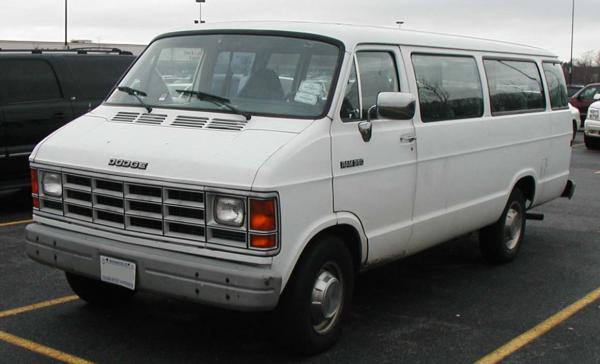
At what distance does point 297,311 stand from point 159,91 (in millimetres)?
1913

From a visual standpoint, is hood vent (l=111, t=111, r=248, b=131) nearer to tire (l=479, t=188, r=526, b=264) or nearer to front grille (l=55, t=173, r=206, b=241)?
front grille (l=55, t=173, r=206, b=241)

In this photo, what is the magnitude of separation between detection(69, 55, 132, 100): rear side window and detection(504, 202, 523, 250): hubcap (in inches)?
225

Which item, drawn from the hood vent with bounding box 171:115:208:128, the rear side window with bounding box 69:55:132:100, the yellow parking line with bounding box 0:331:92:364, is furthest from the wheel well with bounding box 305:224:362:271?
the rear side window with bounding box 69:55:132:100

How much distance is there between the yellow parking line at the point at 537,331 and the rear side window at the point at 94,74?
6.75m

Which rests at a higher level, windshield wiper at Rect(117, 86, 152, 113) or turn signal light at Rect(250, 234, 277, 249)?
windshield wiper at Rect(117, 86, 152, 113)

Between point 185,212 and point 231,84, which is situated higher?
point 231,84

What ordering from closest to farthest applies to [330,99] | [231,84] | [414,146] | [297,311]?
[297,311], [330,99], [231,84], [414,146]

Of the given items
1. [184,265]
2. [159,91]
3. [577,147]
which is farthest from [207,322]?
[577,147]

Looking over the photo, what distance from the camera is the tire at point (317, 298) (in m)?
4.40

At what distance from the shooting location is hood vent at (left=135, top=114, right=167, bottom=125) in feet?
16.0

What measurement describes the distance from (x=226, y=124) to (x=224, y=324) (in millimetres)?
1503

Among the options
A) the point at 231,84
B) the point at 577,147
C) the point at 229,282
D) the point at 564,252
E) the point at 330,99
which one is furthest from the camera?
the point at 577,147

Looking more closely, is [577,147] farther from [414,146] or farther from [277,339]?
[277,339]

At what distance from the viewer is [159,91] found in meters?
5.26
